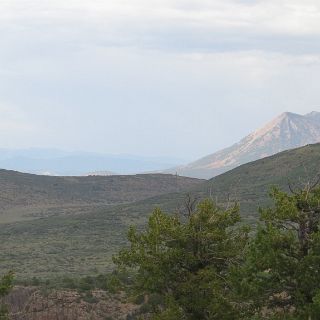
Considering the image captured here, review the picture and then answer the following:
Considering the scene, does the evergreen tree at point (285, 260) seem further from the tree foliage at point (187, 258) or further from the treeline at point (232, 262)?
the tree foliage at point (187, 258)

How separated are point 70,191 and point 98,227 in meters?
38.3

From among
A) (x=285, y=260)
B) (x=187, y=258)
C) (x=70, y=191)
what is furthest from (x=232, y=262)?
(x=70, y=191)

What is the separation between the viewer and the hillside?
297 feet

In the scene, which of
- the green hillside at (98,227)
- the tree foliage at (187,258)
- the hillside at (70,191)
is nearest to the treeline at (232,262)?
the tree foliage at (187,258)

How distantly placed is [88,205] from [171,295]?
263 ft

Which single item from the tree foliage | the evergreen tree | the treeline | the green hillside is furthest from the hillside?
the evergreen tree

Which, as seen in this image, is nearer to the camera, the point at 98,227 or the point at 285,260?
the point at 285,260

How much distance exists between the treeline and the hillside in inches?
2657

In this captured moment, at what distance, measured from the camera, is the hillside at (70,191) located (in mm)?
90625

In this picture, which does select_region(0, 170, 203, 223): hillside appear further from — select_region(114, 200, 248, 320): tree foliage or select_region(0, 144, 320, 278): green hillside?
select_region(114, 200, 248, 320): tree foliage

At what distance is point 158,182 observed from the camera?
115562 millimetres

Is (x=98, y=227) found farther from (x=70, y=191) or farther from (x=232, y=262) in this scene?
(x=232, y=262)

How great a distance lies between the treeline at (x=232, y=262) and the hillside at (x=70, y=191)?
221 ft

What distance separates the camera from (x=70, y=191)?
104m
